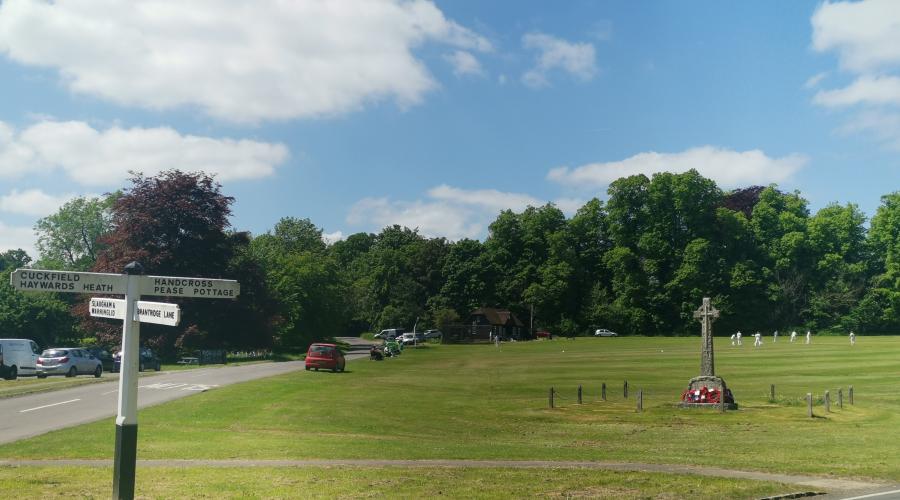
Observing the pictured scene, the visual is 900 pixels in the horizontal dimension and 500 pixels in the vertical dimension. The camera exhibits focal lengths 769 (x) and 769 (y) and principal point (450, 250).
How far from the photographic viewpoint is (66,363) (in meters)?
44.8

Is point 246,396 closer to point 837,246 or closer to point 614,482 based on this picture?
point 614,482

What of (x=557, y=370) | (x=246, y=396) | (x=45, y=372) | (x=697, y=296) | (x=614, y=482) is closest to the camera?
(x=614, y=482)

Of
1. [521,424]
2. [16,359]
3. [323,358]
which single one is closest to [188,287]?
[521,424]

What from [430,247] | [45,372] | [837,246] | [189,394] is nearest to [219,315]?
[45,372]

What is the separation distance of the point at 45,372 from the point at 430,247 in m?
90.8

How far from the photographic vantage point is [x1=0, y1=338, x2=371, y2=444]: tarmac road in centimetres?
2231

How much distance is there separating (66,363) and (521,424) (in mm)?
30651

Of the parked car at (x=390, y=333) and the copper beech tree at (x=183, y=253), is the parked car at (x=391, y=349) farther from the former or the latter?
the parked car at (x=390, y=333)

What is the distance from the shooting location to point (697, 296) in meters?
112

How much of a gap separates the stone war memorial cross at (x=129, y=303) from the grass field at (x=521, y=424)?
5456mm

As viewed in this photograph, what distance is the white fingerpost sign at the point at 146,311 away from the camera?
32.6 feet

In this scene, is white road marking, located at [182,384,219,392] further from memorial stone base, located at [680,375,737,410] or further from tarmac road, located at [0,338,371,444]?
memorial stone base, located at [680,375,737,410]

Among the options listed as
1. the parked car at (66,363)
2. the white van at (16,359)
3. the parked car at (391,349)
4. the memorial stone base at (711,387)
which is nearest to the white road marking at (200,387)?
the parked car at (66,363)

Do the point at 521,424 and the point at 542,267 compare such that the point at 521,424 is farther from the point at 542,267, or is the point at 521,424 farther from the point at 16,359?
the point at 542,267
